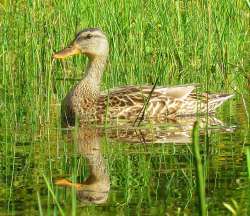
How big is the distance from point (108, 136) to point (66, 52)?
2.17m

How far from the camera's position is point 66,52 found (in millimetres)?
9852

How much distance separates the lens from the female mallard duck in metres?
9.29

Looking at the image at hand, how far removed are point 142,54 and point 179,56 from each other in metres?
0.45

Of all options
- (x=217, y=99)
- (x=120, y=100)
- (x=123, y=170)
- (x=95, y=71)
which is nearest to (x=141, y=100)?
(x=120, y=100)

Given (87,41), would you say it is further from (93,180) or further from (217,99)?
(93,180)

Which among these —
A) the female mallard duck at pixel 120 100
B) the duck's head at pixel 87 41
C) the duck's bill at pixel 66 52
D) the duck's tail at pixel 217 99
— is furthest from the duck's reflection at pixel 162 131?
the duck's head at pixel 87 41

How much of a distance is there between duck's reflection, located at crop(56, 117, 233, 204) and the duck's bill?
3.64ft

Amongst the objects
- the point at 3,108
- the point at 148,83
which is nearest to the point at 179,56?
the point at 148,83

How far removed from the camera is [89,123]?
921 centimetres

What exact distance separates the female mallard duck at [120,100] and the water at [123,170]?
875 mm

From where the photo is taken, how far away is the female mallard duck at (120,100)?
929cm

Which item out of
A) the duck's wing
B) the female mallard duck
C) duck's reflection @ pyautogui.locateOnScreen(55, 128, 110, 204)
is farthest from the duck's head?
duck's reflection @ pyautogui.locateOnScreen(55, 128, 110, 204)

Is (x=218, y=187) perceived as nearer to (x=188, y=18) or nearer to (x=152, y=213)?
(x=152, y=213)

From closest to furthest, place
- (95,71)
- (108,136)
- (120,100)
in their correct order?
(108,136)
(120,100)
(95,71)
